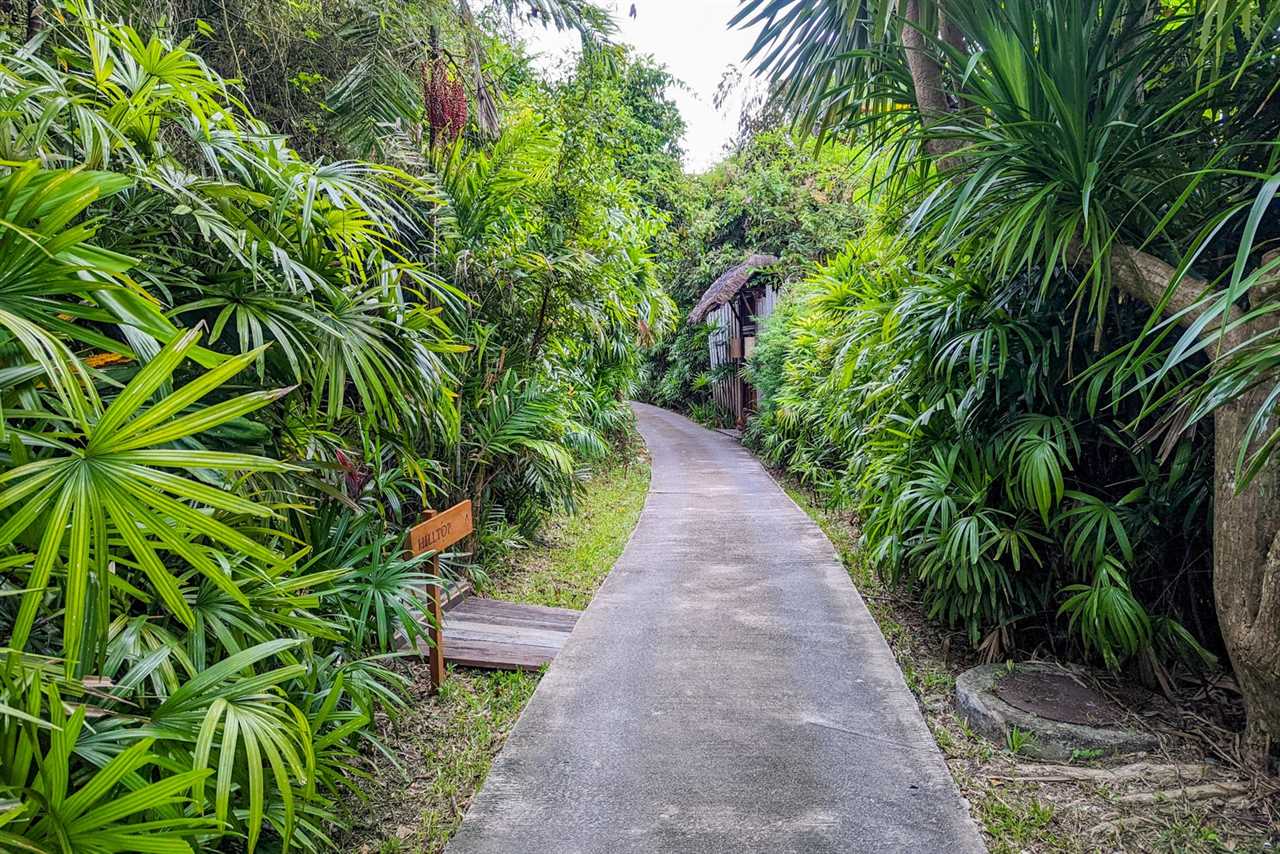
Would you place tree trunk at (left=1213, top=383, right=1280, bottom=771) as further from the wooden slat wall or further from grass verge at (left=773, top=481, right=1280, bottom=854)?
the wooden slat wall

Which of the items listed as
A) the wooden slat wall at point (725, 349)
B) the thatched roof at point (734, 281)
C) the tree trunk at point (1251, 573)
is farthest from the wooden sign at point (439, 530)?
the wooden slat wall at point (725, 349)

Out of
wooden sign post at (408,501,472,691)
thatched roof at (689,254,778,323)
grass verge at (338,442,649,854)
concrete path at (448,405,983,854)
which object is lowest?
grass verge at (338,442,649,854)

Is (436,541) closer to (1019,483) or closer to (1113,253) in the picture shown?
(1019,483)

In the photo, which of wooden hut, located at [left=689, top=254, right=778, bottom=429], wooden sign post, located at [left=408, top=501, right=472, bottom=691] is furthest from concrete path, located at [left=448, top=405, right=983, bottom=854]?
wooden hut, located at [left=689, top=254, right=778, bottom=429]

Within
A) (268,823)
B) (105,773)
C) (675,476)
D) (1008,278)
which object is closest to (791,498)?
(675,476)

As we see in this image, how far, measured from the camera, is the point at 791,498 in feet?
26.9

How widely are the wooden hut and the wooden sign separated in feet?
27.7

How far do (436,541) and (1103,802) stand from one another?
2789mm

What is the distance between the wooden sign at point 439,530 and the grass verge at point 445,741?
26.8 inches

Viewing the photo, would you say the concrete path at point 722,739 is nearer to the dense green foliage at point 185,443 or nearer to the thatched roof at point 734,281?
the dense green foliage at point 185,443

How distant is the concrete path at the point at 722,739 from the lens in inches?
92.1

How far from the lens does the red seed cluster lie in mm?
3955

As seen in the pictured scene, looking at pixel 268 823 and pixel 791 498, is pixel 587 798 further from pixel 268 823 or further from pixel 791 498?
pixel 791 498

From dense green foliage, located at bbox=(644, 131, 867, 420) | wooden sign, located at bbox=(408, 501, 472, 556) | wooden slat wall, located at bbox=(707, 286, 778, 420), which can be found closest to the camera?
wooden sign, located at bbox=(408, 501, 472, 556)
